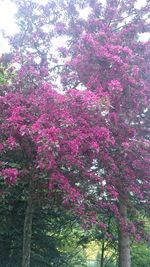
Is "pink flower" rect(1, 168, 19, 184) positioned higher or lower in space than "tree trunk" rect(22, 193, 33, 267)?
higher

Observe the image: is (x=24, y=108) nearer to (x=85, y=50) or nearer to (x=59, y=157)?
(x=59, y=157)

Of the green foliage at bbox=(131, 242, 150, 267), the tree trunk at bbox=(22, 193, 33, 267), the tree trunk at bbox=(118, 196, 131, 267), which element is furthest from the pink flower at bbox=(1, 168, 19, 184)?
the green foliage at bbox=(131, 242, 150, 267)

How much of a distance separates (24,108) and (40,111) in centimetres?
31

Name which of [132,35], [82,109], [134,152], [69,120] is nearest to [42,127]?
[69,120]

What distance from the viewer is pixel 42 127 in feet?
19.0

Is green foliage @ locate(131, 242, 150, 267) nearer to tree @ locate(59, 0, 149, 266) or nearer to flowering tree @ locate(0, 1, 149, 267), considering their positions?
flowering tree @ locate(0, 1, 149, 267)

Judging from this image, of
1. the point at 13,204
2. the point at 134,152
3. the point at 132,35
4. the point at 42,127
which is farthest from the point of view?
the point at 132,35

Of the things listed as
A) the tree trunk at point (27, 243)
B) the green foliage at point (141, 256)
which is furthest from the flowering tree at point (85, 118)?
the green foliage at point (141, 256)

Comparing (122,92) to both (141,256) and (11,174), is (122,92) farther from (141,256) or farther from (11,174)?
(141,256)

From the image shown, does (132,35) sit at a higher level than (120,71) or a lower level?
higher

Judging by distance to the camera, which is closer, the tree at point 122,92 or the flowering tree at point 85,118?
the flowering tree at point 85,118

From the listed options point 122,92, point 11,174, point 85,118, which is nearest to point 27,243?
point 11,174

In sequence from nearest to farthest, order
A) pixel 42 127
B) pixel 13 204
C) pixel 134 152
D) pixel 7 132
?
pixel 42 127 < pixel 7 132 < pixel 134 152 < pixel 13 204

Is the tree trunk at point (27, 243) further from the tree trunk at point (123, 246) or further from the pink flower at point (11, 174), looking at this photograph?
the tree trunk at point (123, 246)
